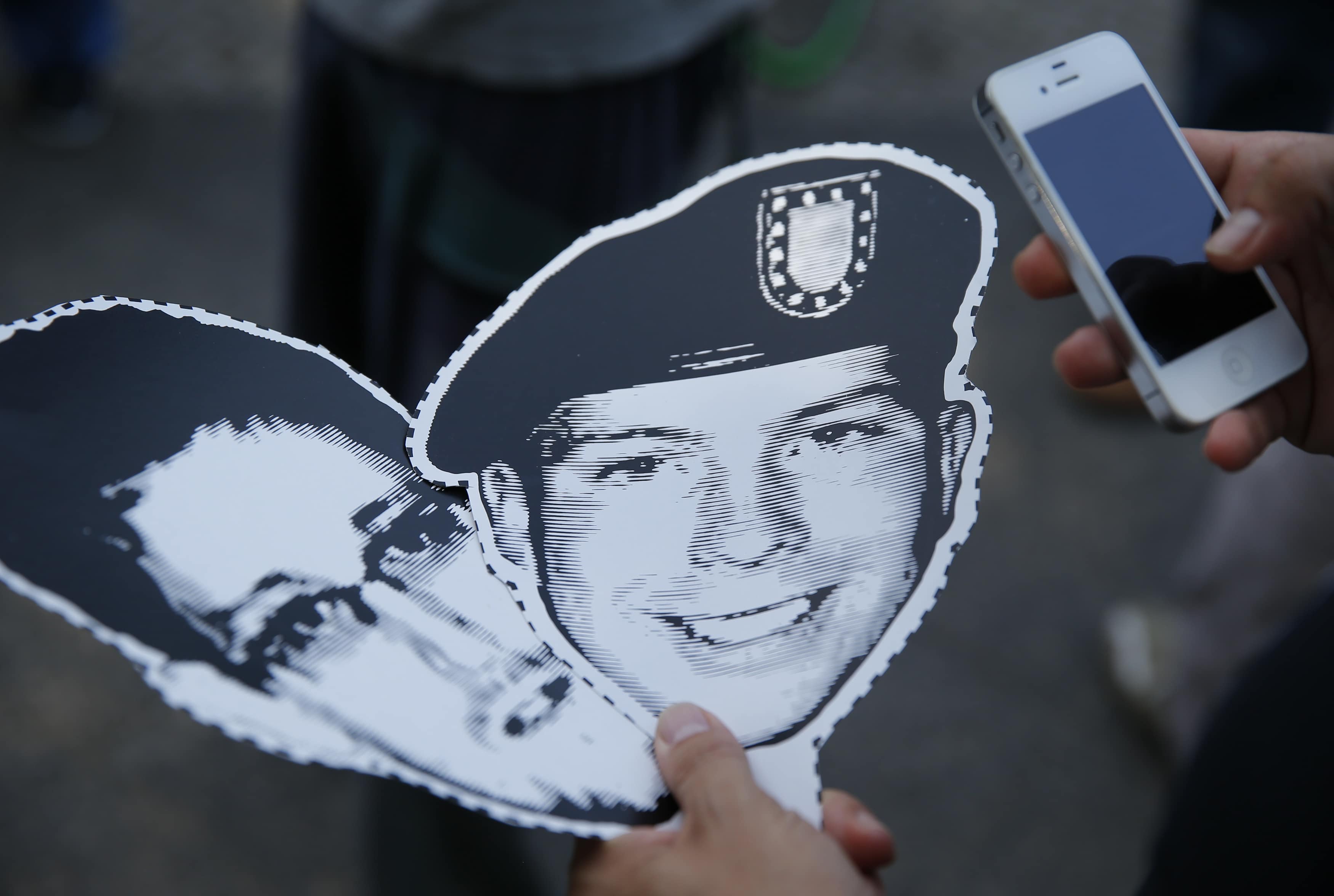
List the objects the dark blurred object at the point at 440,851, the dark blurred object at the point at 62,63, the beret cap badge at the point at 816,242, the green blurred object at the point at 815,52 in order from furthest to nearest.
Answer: the green blurred object at the point at 815,52, the dark blurred object at the point at 62,63, the dark blurred object at the point at 440,851, the beret cap badge at the point at 816,242

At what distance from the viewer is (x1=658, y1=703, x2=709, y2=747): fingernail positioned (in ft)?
1.69

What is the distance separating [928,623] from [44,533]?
4.03 feet

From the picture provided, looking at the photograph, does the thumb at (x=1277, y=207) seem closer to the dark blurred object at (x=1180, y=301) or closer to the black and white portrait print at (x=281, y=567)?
the dark blurred object at (x=1180, y=301)

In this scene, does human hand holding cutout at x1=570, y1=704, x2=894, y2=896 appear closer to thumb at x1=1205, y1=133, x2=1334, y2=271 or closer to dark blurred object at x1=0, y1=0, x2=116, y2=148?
thumb at x1=1205, y1=133, x2=1334, y2=271

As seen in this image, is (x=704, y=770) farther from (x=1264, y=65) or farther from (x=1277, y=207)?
(x=1264, y=65)

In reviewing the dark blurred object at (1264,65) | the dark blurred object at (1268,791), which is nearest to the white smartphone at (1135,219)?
the dark blurred object at (1268,791)

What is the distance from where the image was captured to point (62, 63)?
5.64ft

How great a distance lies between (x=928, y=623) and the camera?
1474mm

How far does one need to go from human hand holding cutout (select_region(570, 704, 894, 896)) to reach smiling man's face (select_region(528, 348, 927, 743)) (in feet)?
0.08

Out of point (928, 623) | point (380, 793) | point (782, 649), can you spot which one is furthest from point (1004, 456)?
point (782, 649)

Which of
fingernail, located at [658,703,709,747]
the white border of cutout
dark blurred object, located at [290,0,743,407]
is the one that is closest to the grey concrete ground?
dark blurred object, located at [290,0,743,407]

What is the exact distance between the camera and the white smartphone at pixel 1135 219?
2.00ft

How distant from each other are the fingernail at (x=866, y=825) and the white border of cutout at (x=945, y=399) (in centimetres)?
7

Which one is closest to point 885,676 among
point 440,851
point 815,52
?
point 440,851
